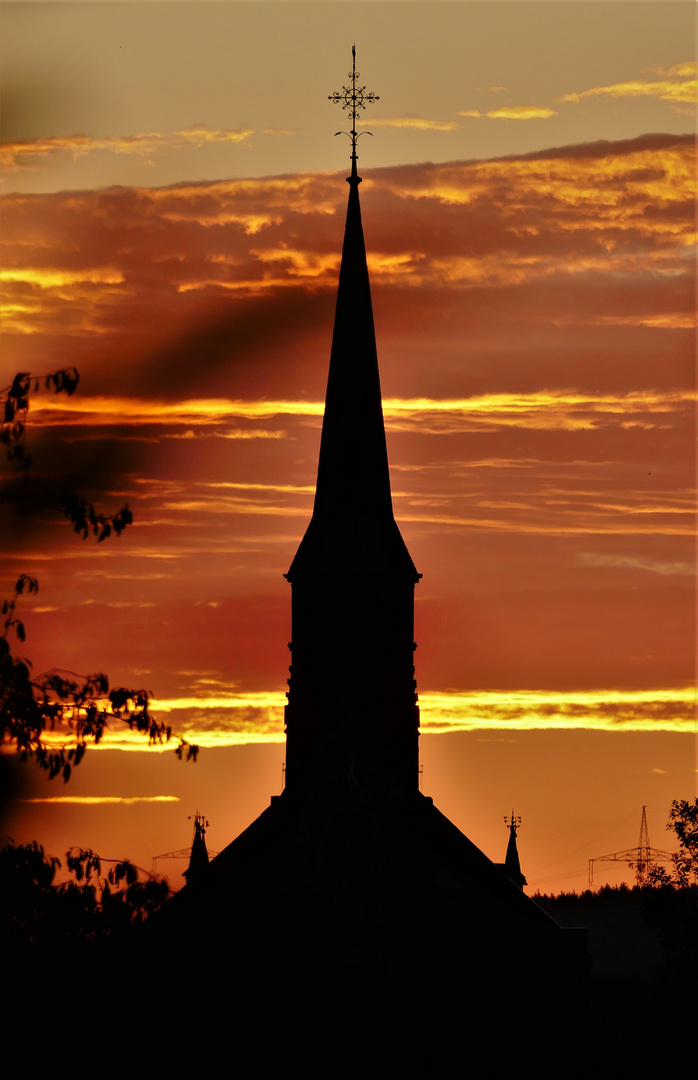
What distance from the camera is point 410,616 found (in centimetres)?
6041

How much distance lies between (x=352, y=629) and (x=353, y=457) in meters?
5.48

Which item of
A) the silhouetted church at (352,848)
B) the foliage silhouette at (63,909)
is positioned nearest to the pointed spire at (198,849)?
the silhouetted church at (352,848)

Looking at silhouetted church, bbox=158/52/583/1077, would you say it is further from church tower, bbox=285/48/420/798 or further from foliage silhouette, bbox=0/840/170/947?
foliage silhouette, bbox=0/840/170/947

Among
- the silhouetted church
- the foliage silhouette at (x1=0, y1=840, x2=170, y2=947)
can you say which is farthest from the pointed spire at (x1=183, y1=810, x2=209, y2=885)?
the foliage silhouette at (x1=0, y1=840, x2=170, y2=947)

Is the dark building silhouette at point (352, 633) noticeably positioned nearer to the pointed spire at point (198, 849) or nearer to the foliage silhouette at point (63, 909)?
the pointed spire at point (198, 849)

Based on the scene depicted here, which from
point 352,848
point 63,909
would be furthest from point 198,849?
point 63,909

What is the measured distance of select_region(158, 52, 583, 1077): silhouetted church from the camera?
189 feet

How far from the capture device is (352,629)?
194ft

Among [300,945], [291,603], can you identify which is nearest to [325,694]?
[291,603]

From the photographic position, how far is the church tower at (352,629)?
59031 millimetres

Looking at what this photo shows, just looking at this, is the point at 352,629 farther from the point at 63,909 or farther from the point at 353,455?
the point at 63,909

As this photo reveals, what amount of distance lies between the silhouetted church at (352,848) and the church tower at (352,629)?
42 millimetres

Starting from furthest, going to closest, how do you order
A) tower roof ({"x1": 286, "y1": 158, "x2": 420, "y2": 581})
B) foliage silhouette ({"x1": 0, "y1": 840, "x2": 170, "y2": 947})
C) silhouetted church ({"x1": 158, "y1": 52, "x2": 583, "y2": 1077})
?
tower roof ({"x1": 286, "y1": 158, "x2": 420, "y2": 581}) → silhouetted church ({"x1": 158, "y1": 52, "x2": 583, "y2": 1077}) → foliage silhouette ({"x1": 0, "y1": 840, "x2": 170, "y2": 947})

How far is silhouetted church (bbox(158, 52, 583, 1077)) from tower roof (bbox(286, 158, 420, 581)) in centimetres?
6
